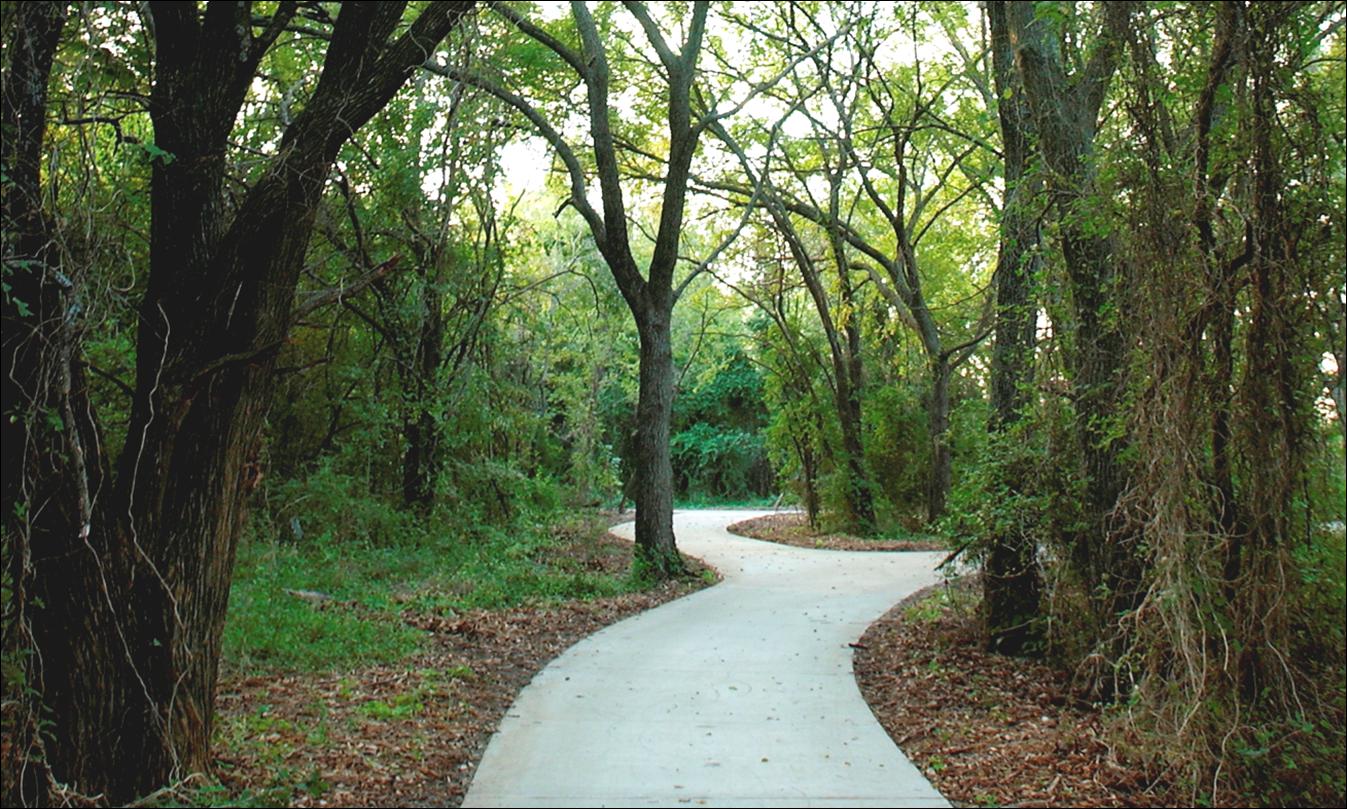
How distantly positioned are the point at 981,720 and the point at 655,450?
291 inches

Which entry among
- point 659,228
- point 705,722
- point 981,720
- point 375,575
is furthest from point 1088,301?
point 375,575

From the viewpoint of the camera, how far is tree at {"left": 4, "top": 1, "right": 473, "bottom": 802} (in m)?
4.51

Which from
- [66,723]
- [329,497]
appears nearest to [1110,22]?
[66,723]

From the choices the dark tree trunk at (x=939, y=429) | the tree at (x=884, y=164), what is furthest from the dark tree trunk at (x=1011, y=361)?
the dark tree trunk at (x=939, y=429)

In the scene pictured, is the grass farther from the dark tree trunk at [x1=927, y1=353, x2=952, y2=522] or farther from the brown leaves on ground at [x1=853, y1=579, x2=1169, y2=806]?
the dark tree trunk at [x1=927, y1=353, x2=952, y2=522]

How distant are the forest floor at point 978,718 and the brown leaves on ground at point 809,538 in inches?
303

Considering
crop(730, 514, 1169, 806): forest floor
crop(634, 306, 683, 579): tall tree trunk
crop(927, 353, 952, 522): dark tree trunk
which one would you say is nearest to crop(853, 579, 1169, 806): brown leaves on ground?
crop(730, 514, 1169, 806): forest floor

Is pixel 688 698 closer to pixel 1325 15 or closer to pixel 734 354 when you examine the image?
pixel 1325 15

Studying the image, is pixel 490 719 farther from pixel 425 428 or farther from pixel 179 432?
Answer: pixel 425 428

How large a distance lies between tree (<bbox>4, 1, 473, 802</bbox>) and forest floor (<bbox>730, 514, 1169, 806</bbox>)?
391 centimetres

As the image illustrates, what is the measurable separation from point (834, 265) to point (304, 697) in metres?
18.0

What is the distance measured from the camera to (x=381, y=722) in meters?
6.32

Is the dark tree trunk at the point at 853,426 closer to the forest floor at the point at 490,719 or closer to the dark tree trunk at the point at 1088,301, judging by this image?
the forest floor at the point at 490,719

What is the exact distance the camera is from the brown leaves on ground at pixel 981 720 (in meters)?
5.30
